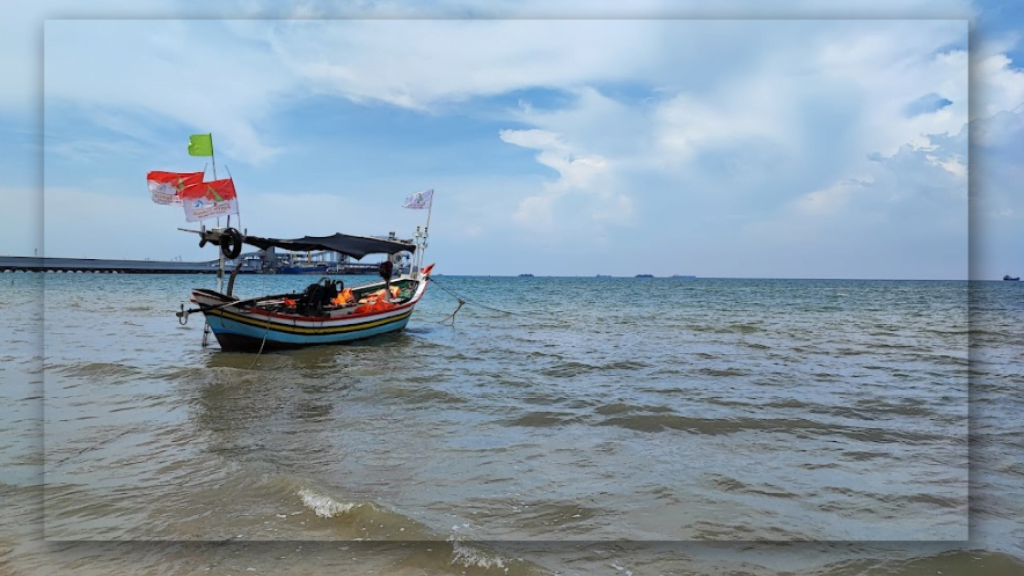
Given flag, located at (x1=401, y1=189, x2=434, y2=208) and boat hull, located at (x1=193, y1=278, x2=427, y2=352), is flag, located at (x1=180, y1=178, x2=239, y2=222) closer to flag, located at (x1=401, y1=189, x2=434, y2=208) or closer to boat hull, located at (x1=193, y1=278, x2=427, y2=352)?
boat hull, located at (x1=193, y1=278, x2=427, y2=352)

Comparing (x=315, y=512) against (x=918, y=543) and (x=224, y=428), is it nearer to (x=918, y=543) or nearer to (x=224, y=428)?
(x=224, y=428)

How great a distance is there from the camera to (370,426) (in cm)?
848

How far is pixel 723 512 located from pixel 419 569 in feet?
9.36

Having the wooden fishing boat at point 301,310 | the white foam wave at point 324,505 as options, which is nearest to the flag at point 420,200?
the wooden fishing boat at point 301,310

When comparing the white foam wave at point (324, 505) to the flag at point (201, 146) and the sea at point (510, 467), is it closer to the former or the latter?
the sea at point (510, 467)

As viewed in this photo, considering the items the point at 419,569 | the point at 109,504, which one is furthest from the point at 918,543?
the point at 109,504

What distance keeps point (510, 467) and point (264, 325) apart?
35.5ft

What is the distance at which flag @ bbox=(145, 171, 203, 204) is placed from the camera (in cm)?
1204

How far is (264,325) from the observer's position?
15227 mm

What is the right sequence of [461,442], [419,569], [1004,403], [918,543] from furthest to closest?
1. [1004,403]
2. [461,442]
3. [918,543]
4. [419,569]

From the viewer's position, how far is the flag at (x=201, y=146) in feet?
43.0

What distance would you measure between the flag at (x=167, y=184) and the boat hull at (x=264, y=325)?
3.07 m

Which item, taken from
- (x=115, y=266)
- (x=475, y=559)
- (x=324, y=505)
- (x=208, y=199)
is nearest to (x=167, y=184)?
(x=208, y=199)

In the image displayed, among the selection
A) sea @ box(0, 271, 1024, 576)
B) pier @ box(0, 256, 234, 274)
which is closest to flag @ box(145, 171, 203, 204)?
sea @ box(0, 271, 1024, 576)
